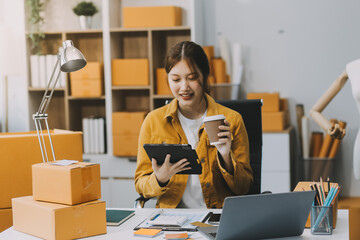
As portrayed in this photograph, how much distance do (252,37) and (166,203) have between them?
2.44 m

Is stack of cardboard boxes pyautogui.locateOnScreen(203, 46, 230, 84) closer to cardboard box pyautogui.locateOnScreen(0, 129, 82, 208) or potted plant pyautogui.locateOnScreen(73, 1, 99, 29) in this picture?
potted plant pyautogui.locateOnScreen(73, 1, 99, 29)

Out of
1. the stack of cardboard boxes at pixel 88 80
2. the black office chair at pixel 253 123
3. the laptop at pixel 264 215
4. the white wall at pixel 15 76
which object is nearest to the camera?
the laptop at pixel 264 215

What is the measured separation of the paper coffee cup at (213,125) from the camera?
1.88 metres

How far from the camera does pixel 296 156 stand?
417 cm

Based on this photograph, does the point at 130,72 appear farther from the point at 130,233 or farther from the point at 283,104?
the point at 130,233

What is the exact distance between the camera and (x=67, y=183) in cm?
158

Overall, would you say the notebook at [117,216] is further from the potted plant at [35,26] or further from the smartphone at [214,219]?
the potted plant at [35,26]

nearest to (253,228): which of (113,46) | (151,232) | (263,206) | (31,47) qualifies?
(263,206)

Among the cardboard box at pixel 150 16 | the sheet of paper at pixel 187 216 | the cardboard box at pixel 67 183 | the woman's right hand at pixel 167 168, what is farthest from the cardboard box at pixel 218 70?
the cardboard box at pixel 67 183

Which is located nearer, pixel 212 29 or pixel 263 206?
pixel 263 206

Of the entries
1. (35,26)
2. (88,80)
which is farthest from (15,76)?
(88,80)

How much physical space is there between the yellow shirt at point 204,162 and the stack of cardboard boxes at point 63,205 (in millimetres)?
480

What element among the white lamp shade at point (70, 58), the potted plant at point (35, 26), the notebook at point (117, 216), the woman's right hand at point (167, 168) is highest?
the potted plant at point (35, 26)

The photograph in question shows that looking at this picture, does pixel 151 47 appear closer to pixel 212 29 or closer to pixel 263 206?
pixel 212 29
